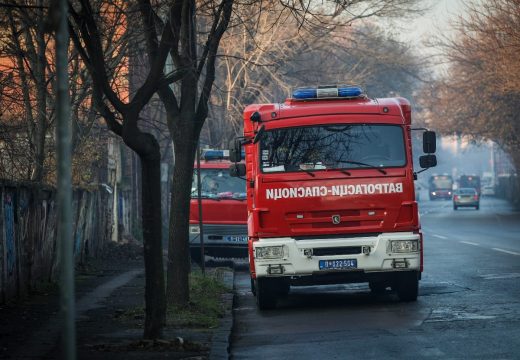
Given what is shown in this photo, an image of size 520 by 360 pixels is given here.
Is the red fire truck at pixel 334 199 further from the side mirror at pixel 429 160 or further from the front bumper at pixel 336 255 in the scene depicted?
the side mirror at pixel 429 160

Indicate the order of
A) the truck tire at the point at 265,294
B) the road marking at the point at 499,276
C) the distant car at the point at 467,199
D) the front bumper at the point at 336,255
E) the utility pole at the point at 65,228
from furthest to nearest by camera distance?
the distant car at the point at 467,199, the road marking at the point at 499,276, the truck tire at the point at 265,294, the front bumper at the point at 336,255, the utility pole at the point at 65,228

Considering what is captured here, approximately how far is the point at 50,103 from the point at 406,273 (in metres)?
10.1

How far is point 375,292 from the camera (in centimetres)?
1712

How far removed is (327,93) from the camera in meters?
15.8

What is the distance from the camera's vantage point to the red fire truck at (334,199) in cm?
1474

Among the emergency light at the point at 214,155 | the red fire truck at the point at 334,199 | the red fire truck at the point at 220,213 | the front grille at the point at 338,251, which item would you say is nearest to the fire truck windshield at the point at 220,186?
the red fire truck at the point at 220,213

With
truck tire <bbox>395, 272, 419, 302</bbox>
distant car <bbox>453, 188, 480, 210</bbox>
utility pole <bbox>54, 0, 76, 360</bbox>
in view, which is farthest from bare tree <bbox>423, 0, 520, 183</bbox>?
utility pole <bbox>54, 0, 76, 360</bbox>

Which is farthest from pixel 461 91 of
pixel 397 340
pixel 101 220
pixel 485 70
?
pixel 397 340

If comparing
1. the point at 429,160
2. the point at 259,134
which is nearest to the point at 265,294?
the point at 259,134

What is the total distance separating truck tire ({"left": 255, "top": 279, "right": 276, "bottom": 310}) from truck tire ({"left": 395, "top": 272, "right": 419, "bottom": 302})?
177cm

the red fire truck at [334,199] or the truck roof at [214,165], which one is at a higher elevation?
the truck roof at [214,165]

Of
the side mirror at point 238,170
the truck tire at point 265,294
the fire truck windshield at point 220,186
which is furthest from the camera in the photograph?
the fire truck windshield at point 220,186

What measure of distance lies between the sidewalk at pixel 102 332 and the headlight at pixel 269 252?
0.92m

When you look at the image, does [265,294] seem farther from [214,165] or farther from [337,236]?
[214,165]
